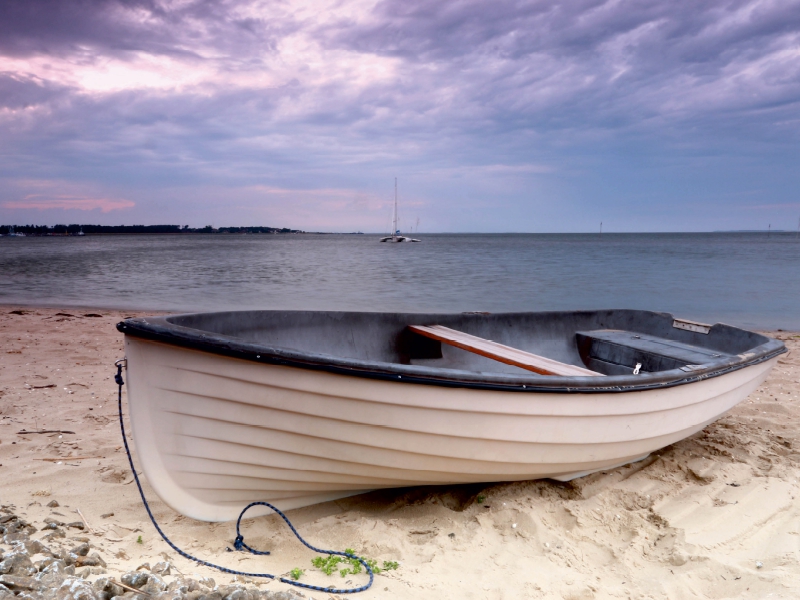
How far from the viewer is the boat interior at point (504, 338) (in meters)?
3.81

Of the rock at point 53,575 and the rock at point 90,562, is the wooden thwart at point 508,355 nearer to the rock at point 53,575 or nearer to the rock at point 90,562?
the rock at point 90,562

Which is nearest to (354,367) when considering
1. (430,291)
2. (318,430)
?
(318,430)

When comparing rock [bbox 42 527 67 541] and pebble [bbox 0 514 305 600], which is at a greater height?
pebble [bbox 0 514 305 600]

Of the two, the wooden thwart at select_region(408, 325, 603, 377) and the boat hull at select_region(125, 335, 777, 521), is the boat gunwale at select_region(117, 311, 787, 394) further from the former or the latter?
the wooden thwart at select_region(408, 325, 603, 377)

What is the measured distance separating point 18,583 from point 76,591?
9.3 inches

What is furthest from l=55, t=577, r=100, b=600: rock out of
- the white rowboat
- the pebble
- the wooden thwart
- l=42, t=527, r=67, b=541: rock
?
the wooden thwart

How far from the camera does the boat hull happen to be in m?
2.67

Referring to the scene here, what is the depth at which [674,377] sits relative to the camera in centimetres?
333

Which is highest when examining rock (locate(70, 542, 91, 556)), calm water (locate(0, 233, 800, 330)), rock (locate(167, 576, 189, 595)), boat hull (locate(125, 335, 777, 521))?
boat hull (locate(125, 335, 777, 521))

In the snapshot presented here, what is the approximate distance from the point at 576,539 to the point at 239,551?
6.18ft

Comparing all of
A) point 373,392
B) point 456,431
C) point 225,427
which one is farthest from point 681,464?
point 225,427

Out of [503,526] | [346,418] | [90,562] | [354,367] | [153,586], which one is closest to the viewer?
[153,586]

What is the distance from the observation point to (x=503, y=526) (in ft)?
10.1

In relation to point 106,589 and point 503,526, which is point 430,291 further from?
point 106,589
